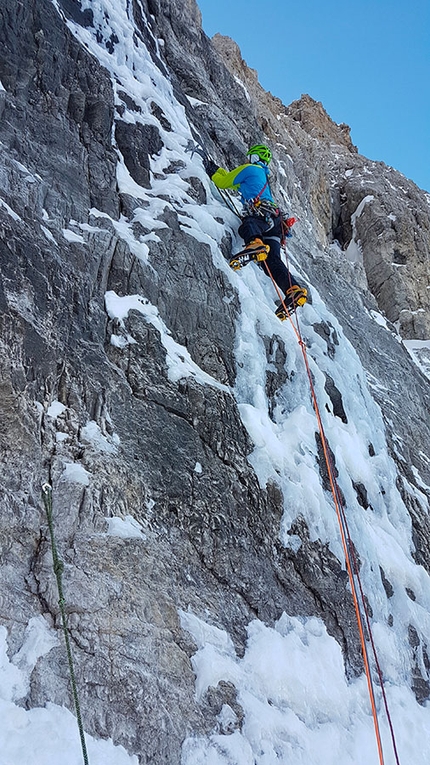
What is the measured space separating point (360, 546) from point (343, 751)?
6.44ft

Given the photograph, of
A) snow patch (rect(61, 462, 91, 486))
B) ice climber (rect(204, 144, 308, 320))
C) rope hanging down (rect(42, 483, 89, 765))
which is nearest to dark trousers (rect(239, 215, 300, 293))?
ice climber (rect(204, 144, 308, 320))

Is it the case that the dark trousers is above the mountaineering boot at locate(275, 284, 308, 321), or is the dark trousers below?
above

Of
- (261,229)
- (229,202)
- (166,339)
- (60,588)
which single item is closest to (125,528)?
(60,588)

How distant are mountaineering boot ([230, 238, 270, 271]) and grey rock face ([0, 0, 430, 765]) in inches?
12.9

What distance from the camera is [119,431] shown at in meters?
4.45

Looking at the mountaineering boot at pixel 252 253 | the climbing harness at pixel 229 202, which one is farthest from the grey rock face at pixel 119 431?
the climbing harness at pixel 229 202

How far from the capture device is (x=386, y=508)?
632cm

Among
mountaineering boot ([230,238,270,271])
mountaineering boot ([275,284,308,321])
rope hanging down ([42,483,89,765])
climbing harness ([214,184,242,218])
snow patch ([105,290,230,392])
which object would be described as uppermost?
climbing harness ([214,184,242,218])

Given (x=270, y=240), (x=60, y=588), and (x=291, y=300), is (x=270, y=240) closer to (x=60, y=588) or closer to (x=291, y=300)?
(x=291, y=300)

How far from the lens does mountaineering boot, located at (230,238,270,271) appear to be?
6.68 meters

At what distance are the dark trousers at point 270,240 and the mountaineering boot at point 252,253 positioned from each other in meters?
0.34

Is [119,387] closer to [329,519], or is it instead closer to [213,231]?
[329,519]

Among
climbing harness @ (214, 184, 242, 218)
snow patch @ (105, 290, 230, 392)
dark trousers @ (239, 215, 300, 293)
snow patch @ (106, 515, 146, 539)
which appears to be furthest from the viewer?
climbing harness @ (214, 184, 242, 218)

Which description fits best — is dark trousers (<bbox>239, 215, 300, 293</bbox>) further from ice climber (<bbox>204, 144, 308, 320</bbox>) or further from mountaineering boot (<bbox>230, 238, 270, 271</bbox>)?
mountaineering boot (<bbox>230, 238, 270, 271</bbox>)
